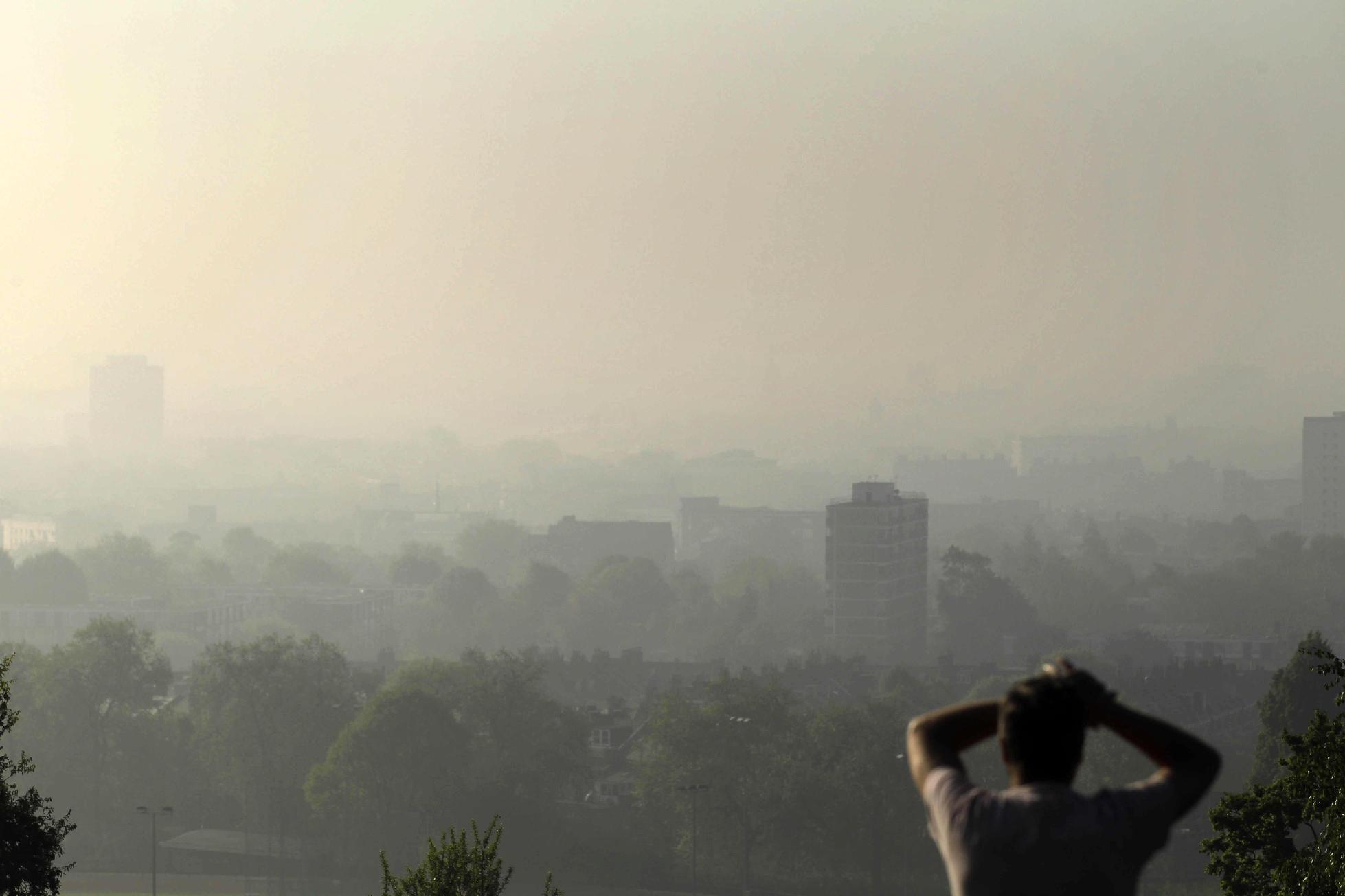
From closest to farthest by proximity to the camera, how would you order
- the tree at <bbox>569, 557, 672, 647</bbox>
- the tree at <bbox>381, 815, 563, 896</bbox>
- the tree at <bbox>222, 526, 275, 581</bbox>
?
the tree at <bbox>381, 815, 563, 896</bbox> < the tree at <bbox>569, 557, 672, 647</bbox> < the tree at <bbox>222, 526, 275, 581</bbox>

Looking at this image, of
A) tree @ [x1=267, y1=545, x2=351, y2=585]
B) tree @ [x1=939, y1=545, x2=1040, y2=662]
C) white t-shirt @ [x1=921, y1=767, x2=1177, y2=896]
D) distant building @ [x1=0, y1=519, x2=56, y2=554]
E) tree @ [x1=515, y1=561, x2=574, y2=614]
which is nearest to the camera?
white t-shirt @ [x1=921, y1=767, x2=1177, y2=896]

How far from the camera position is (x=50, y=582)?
4424 inches

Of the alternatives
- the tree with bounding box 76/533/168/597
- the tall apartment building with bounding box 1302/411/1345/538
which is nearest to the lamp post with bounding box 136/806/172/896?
the tree with bounding box 76/533/168/597

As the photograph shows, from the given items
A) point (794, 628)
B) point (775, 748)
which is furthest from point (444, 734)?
point (794, 628)

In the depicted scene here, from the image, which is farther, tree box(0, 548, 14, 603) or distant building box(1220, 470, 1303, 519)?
distant building box(1220, 470, 1303, 519)

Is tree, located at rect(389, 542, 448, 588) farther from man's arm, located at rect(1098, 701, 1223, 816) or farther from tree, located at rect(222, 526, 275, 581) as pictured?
Answer: man's arm, located at rect(1098, 701, 1223, 816)

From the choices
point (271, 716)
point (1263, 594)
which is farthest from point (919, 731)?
point (1263, 594)

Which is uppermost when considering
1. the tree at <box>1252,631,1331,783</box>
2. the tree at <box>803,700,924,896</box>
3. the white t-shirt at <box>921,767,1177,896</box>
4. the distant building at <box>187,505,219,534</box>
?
the distant building at <box>187,505,219,534</box>

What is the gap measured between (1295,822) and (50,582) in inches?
4021

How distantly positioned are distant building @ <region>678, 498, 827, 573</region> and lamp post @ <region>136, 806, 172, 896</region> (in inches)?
4286

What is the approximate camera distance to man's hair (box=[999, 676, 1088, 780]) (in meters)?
4.43

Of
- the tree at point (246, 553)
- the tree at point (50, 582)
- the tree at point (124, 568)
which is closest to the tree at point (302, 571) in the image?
the tree at point (246, 553)

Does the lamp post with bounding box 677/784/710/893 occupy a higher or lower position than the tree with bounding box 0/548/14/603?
lower

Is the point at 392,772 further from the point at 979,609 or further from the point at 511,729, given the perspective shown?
the point at 979,609
